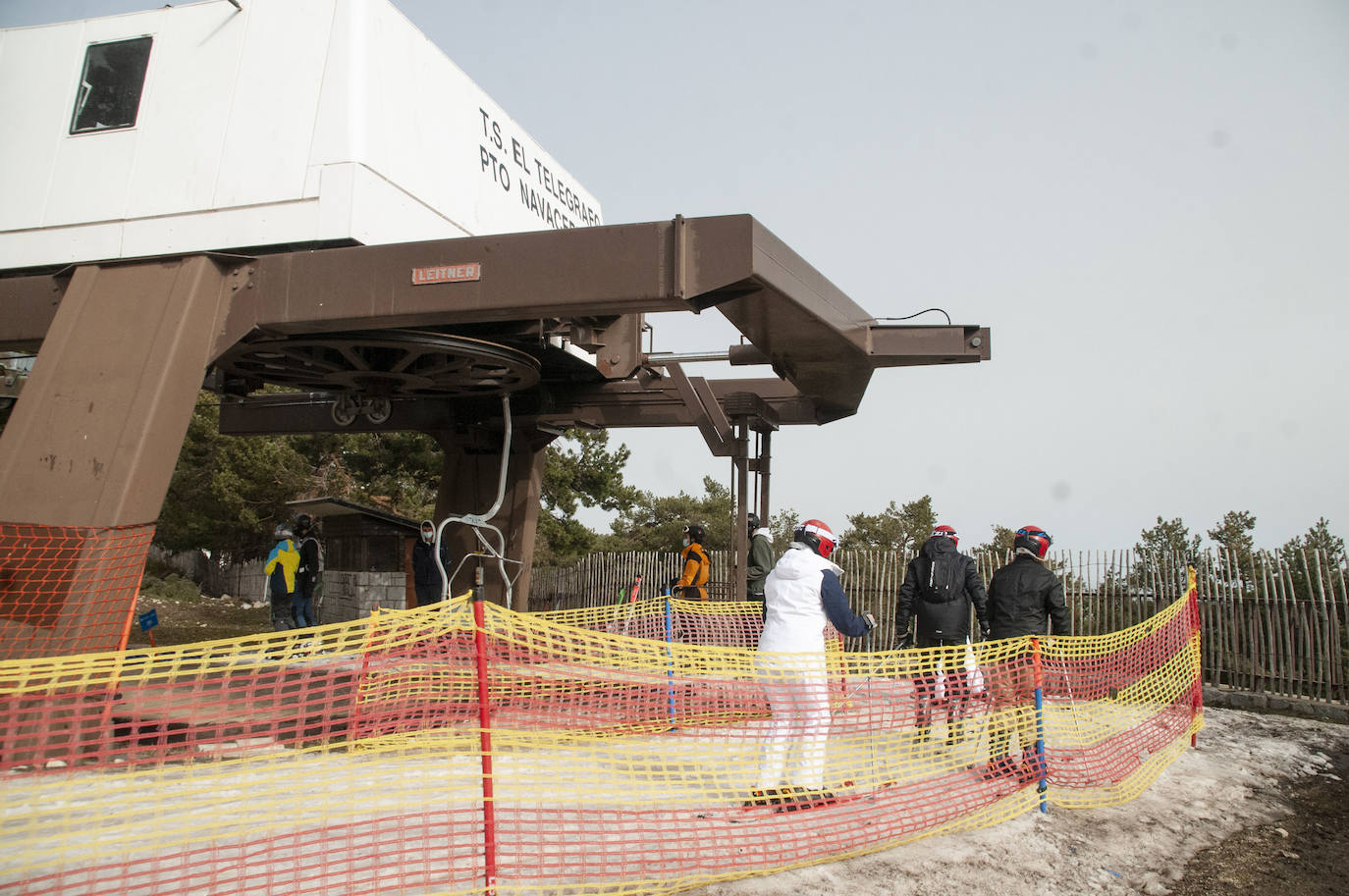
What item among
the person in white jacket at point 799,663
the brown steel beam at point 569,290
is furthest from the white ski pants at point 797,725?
the brown steel beam at point 569,290

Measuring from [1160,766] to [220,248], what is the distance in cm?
791

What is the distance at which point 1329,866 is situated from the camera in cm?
492

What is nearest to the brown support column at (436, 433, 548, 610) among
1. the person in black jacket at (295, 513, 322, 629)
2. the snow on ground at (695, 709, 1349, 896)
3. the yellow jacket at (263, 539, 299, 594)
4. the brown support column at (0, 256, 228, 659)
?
the person in black jacket at (295, 513, 322, 629)

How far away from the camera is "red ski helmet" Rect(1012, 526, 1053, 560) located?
681cm

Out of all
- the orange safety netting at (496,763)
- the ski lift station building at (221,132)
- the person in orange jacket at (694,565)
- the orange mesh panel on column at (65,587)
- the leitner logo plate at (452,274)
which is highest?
the ski lift station building at (221,132)

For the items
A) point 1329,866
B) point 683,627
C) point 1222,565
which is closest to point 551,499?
point 683,627

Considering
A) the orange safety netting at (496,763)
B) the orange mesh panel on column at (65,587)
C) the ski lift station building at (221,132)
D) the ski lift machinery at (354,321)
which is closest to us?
the orange safety netting at (496,763)

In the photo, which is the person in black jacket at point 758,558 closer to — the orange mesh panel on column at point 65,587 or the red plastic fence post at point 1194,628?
the red plastic fence post at point 1194,628

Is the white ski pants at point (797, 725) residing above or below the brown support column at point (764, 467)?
below

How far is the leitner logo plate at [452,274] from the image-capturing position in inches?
244

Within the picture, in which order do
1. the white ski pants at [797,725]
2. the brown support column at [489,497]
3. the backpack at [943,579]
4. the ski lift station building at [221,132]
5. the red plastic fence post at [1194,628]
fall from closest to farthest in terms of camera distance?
the white ski pants at [797,725]
the ski lift station building at [221,132]
the backpack at [943,579]
the red plastic fence post at [1194,628]
the brown support column at [489,497]

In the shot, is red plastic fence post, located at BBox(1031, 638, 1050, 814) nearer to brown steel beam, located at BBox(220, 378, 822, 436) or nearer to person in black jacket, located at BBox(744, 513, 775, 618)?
person in black jacket, located at BBox(744, 513, 775, 618)

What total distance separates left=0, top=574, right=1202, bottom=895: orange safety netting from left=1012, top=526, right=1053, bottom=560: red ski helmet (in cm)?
72

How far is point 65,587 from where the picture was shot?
5508 mm
